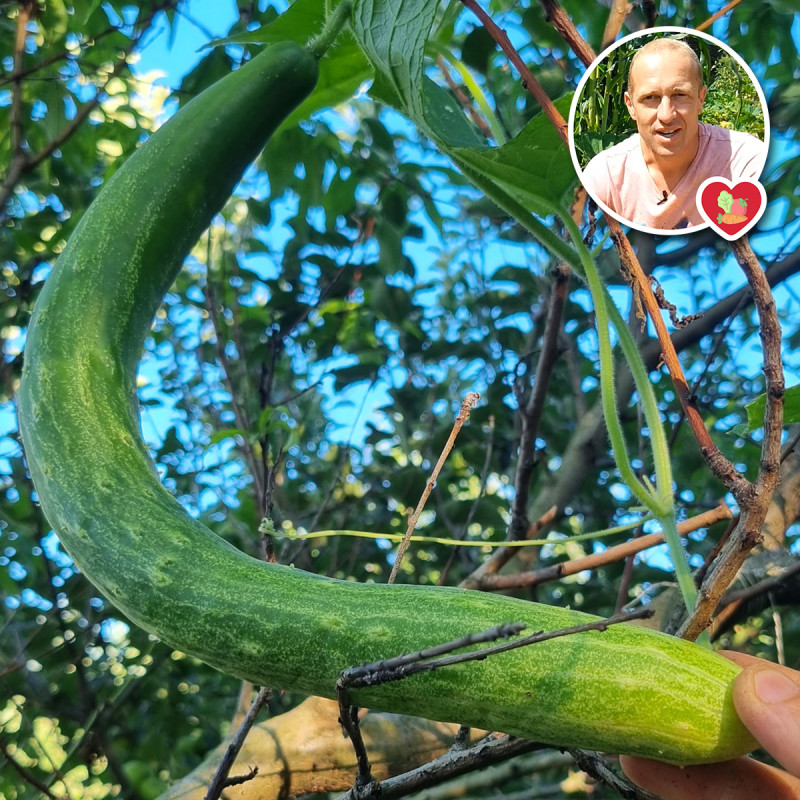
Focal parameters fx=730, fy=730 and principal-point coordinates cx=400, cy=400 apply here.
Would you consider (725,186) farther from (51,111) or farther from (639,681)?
(51,111)

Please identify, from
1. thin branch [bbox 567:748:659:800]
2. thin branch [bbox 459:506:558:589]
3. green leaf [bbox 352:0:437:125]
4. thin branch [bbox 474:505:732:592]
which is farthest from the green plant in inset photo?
thin branch [bbox 459:506:558:589]

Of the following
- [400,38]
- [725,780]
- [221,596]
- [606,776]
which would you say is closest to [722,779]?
[725,780]

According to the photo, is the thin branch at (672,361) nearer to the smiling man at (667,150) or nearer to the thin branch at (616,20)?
the smiling man at (667,150)

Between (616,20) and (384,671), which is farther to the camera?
(616,20)

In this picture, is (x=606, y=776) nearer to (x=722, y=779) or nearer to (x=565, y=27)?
(x=722, y=779)

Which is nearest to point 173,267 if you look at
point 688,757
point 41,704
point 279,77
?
point 279,77

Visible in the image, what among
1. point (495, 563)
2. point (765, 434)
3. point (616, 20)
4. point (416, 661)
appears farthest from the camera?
point (495, 563)

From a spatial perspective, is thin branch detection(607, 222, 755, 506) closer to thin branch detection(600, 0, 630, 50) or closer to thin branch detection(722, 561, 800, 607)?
thin branch detection(600, 0, 630, 50)
